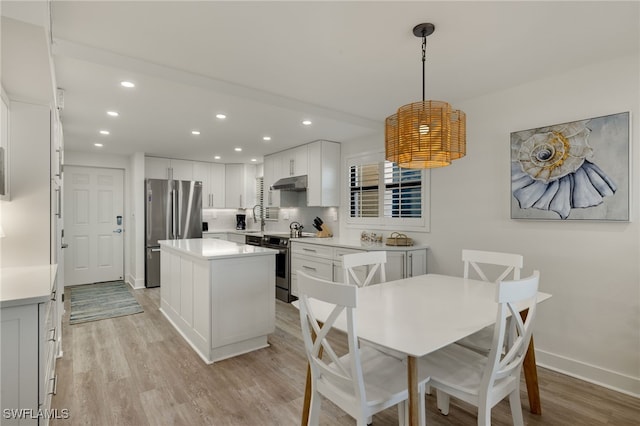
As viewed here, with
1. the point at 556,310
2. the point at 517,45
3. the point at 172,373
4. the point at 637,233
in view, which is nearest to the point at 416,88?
the point at 517,45

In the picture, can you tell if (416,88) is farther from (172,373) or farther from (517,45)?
(172,373)

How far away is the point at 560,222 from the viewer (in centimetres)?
266

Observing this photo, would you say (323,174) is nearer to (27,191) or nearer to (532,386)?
(27,191)

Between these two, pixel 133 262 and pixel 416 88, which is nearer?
pixel 416 88

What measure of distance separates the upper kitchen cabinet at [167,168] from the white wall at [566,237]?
16.6 feet

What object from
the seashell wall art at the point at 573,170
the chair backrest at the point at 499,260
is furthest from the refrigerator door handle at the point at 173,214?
the seashell wall art at the point at 573,170

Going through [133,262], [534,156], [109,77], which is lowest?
[133,262]

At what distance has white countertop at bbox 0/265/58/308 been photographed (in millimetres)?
1411

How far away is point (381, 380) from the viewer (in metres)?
1.61

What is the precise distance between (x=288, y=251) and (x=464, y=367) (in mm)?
3292

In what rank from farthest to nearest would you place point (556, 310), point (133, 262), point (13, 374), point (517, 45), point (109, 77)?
point (133, 262) < point (556, 310) < point (109, 77) < point (517, 45) < point (13, 374)

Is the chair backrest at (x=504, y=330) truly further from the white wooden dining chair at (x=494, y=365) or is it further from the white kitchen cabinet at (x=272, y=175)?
the white kitchen cabinet at (x=272, y=175)

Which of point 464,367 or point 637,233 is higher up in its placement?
point 637,233

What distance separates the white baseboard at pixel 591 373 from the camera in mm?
2347
